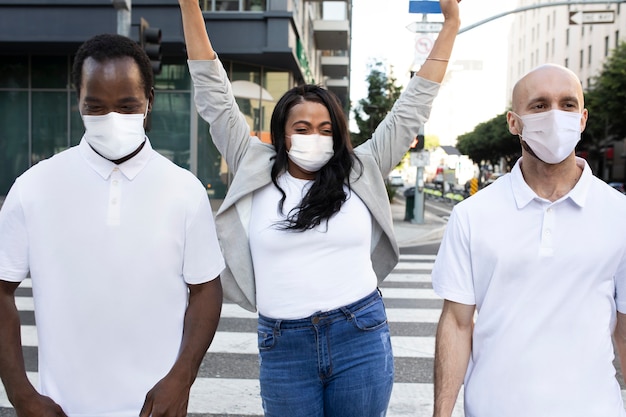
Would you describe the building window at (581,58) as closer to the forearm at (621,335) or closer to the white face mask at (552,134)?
the white face mask at (552,134)

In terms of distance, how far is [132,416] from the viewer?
1935mm

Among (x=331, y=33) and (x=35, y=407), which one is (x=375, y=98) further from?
(x=35, y=407)

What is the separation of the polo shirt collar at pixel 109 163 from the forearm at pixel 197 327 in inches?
15.1

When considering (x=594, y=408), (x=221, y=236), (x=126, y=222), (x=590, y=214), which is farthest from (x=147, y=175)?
(x=594, y=408)

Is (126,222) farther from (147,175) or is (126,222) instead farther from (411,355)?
(411,355)

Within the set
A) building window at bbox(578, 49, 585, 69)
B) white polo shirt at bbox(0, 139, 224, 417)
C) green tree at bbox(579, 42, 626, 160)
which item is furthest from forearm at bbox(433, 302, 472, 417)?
building window at bbox(578, 49, 585, 69)

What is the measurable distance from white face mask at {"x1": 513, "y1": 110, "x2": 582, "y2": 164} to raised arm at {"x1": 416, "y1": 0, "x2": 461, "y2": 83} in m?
0.62

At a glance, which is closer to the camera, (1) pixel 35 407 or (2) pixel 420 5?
(1) pixel 35 407

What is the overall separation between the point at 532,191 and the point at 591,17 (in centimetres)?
1539

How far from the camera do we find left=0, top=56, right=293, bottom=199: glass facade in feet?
69.4

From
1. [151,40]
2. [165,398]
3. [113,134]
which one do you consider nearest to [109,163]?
[113,134]

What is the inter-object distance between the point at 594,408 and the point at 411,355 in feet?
12.6

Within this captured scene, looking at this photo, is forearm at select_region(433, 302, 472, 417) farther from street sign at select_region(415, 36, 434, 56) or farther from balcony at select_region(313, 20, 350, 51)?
balcony at select_region(313, 20, 350, 51)

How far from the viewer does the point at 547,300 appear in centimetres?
206
